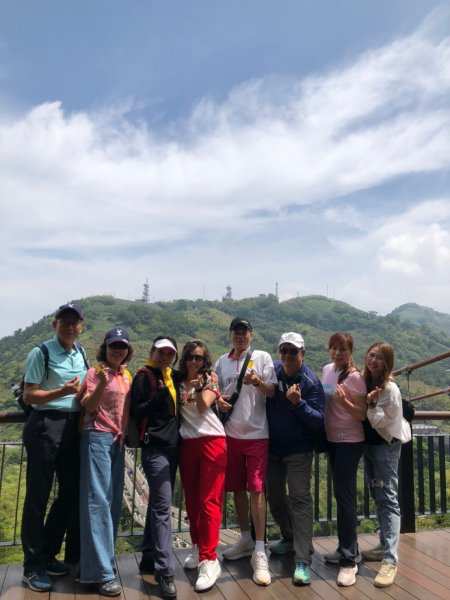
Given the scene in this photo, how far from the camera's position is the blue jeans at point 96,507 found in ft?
9.29

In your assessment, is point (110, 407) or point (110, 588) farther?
point (110, 407)

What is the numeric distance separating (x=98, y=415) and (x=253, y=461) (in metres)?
1.04

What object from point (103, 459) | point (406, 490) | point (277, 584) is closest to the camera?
point (103, 459)

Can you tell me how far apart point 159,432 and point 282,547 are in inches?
52.9

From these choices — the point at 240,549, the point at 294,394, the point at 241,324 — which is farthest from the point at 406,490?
the point at 241,324

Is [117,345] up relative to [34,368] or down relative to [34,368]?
up

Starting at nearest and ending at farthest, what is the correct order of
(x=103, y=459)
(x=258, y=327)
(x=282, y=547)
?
(x=103, y=459)
(x=282, y=547)
(x=258, y=327)

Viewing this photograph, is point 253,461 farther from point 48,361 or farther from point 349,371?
point 48,361

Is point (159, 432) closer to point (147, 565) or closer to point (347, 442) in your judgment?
point (147, 565)

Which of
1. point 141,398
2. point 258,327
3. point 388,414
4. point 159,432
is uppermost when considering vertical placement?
point 258,327

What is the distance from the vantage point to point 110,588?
9.14 feet

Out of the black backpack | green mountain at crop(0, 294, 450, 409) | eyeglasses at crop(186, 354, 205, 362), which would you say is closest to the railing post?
eyeglasses at crop(186, 354, 205, 362)

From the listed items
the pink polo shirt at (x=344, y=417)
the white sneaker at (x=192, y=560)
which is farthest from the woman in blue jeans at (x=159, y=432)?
the pink polo shirt at (x=344, y=417)

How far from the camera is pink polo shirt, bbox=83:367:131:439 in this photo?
2.93m
